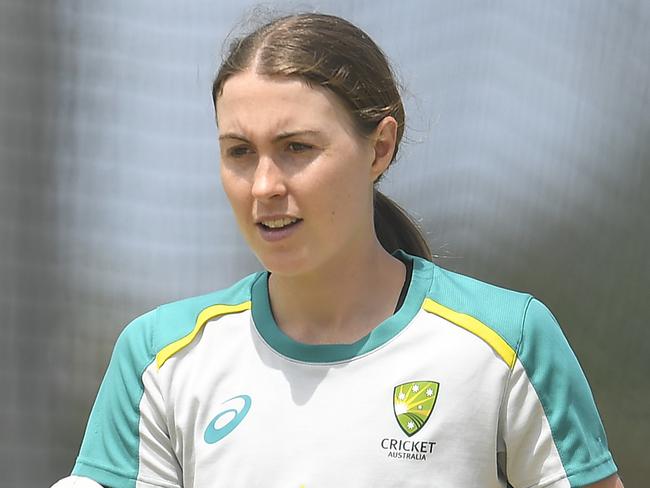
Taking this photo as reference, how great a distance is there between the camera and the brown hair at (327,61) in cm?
146

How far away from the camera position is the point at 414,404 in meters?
1.45

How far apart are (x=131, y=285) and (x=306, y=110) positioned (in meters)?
1.66

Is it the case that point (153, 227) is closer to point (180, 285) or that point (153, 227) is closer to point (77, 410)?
point (180, 285)

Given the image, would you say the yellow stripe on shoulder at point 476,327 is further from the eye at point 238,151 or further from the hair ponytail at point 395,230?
the eye at point 238,151

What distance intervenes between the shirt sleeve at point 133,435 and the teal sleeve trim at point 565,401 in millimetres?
474

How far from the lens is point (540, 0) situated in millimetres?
2932

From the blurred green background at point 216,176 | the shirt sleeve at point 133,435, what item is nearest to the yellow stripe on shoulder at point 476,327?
the shirt sleeve at point 133,435

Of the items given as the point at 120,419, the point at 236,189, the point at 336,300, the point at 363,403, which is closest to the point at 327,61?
the point at 236,189

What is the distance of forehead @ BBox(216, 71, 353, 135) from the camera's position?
1.42m

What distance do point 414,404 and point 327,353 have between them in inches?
5.1

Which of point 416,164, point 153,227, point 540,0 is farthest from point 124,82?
point 540,0

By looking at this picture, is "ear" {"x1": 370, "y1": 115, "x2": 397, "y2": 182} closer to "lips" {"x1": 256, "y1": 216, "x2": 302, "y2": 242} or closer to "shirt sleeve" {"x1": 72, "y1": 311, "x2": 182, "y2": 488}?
"lips" {"x1": 256, "y1": 216, "x2": 302, "y2": 242}

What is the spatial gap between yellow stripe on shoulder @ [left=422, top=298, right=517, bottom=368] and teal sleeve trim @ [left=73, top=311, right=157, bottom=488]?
0.38 meters

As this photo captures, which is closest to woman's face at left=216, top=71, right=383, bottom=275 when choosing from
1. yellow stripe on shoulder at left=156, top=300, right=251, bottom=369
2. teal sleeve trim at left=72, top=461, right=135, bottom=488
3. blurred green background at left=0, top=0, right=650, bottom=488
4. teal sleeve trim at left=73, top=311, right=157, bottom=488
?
yellow stripe on shoulder at left=156, top=300, right=251, bottom=369
